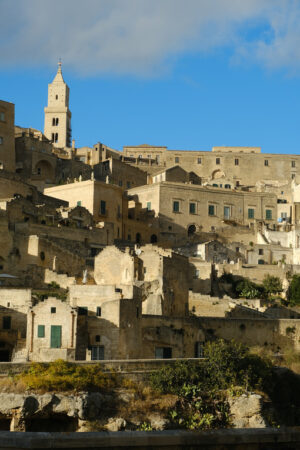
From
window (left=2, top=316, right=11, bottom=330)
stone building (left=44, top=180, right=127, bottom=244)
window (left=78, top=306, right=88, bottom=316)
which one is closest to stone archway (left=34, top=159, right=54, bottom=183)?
stone building (left=44, top=180, right=127, bottom=244)

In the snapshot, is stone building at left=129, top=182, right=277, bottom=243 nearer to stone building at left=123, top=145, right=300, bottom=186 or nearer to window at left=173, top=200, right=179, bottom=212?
window at left=173, top=200, right=179, bottom=212

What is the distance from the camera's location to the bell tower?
3167 inches

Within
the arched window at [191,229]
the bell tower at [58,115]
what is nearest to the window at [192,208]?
the arched window at [191,229]

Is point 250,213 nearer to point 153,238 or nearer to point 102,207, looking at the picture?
point 153,238

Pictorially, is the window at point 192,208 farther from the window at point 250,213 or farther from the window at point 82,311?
the window at point 82,311

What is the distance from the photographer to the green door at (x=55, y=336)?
94.4 ft

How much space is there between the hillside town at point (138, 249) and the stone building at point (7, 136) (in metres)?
0.12

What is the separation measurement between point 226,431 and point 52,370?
16.3 m

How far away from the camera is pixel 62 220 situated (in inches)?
1864

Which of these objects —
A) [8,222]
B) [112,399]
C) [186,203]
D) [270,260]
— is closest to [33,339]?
[112,399]

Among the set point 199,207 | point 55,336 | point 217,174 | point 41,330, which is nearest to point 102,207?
point 199,207

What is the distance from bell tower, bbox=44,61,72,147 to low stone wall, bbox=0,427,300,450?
71052 mm

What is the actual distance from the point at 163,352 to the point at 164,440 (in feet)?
72.3

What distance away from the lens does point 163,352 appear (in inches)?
1261
